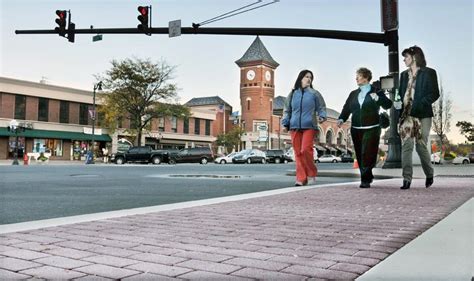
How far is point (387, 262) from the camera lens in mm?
2408

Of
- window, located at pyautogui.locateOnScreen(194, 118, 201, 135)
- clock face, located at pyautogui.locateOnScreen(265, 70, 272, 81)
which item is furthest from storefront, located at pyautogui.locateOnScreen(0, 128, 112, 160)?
clock face, located at pyautogui.locateOnScreen(265, 70, 272, 81)

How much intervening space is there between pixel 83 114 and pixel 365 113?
154ft

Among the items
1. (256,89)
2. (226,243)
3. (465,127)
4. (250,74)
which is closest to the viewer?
(226,243)

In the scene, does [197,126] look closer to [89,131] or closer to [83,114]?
[89,131]

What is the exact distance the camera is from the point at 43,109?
45906 millimetres

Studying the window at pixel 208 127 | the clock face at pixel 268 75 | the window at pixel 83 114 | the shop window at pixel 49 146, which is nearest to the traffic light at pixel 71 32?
the shop window at pixel 49 146

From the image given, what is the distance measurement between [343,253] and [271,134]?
245 ft

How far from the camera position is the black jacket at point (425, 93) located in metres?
5.73

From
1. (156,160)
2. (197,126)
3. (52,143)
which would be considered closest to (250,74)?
(197,126)

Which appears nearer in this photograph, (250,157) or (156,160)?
(156,160)

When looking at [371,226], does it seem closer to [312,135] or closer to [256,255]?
[256,255]

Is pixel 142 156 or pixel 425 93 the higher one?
pixel 425 93

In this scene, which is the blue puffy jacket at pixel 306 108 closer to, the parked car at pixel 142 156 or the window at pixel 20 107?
the parked car at pixel 142 156

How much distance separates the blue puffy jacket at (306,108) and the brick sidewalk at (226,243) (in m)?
2.26
